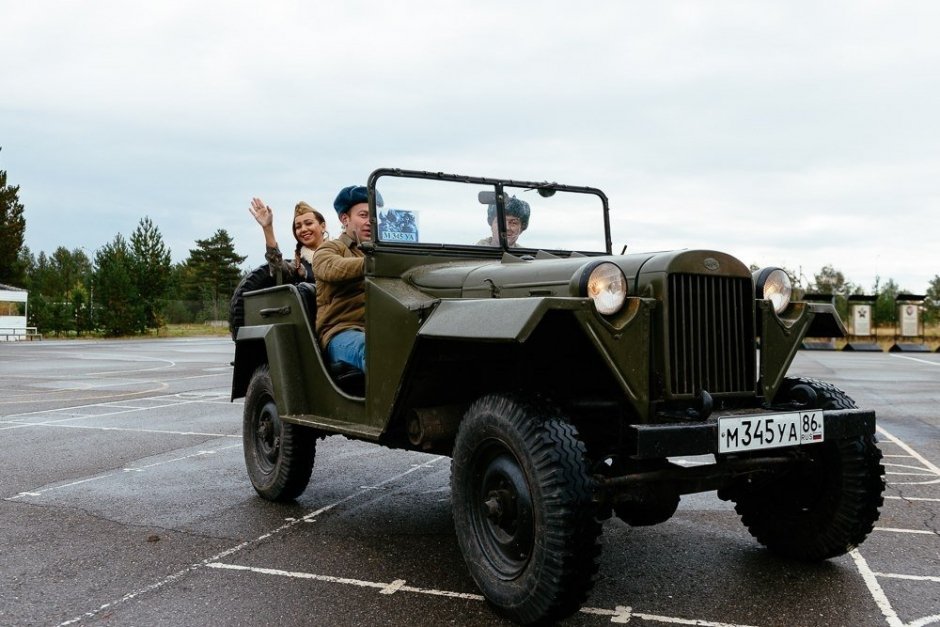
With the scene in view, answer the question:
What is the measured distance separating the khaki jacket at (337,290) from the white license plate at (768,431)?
229cm

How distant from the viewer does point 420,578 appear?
3.87 m

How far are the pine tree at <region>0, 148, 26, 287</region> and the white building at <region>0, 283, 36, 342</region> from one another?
845 centimetres

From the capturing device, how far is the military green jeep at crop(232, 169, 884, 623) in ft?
10.4

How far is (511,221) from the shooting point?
198 inches

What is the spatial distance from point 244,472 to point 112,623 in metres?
3.29

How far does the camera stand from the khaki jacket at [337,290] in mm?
4789

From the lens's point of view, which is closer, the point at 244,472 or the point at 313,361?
the point at 313,361

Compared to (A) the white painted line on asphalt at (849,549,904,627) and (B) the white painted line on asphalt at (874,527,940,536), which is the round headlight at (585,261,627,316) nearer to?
(A) the white painted line on asphalt at (849,549,904,627)

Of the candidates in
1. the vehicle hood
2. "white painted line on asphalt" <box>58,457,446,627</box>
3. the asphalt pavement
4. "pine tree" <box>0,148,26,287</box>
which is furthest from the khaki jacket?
→ "pine tree" <box>0,148,26,287</box>

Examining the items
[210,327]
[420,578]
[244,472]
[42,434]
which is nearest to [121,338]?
[210,327]

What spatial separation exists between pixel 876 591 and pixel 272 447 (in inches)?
143

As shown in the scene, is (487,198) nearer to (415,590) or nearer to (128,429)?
(415,590)

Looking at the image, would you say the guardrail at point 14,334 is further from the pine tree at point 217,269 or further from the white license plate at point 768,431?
the white license plate at point 768,431

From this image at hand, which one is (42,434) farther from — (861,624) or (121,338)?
(121,338)
